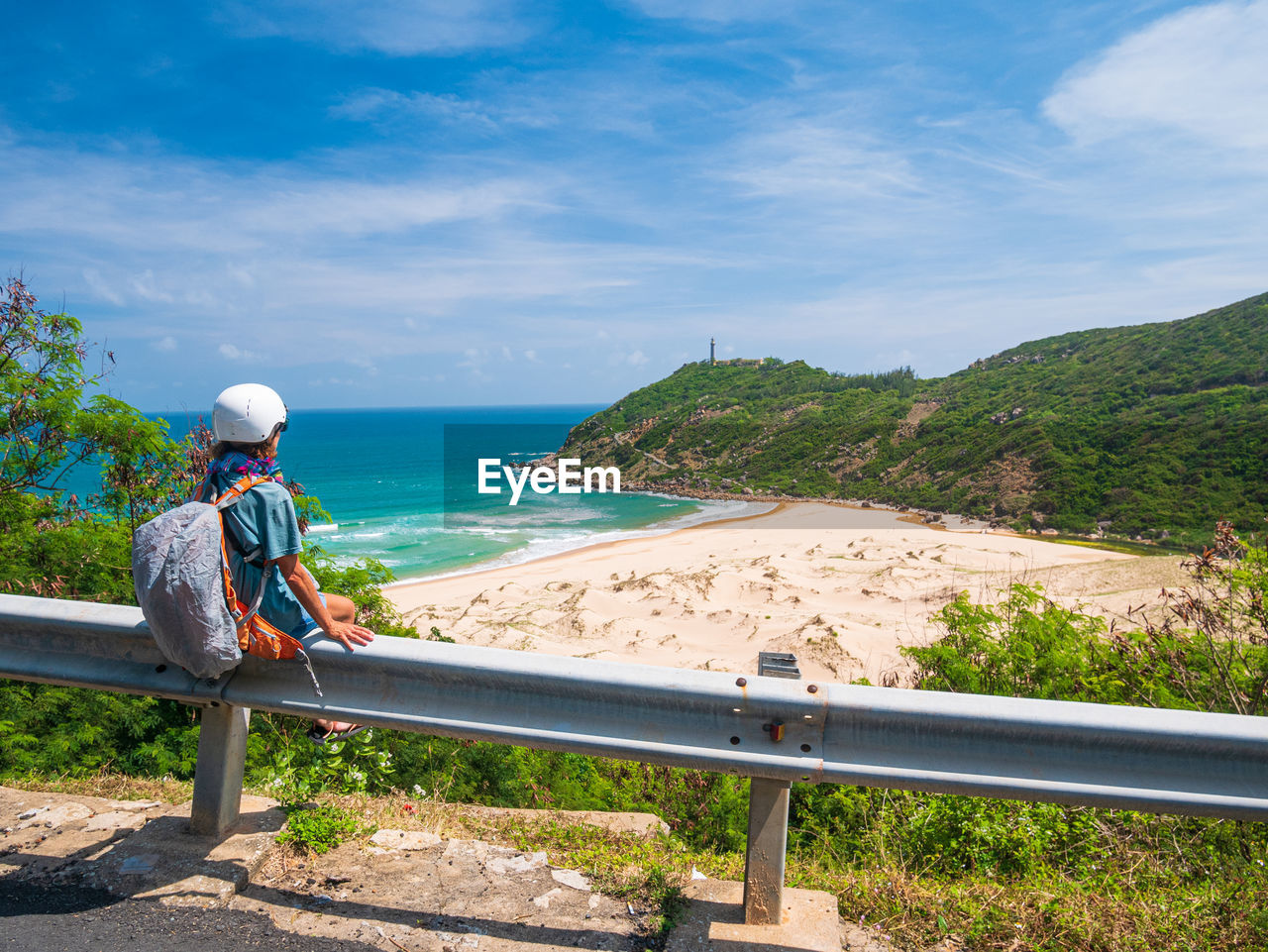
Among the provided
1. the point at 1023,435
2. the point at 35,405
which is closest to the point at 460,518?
the point at 1023,435

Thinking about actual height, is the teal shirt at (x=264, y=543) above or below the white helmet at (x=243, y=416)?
below

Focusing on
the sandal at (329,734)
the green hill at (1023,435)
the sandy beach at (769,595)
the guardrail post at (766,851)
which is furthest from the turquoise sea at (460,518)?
the guardrail post at (766,851)

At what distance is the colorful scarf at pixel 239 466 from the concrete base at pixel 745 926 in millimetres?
2119

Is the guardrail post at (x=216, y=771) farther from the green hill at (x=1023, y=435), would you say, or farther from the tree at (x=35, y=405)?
the green hill at (x=1023, y=435)

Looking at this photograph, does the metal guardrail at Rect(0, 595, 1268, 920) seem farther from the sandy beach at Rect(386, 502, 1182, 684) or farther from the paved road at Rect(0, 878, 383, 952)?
the sandy beach at Rect(386, 502, 1182, 684)

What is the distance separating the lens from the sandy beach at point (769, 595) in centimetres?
1169

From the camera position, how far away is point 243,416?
275 cm

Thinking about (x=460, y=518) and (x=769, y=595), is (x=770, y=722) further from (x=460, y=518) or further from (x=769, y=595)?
(x=460, y=518)

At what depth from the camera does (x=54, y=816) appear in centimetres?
307

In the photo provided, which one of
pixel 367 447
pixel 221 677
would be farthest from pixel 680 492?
pixel 367 447

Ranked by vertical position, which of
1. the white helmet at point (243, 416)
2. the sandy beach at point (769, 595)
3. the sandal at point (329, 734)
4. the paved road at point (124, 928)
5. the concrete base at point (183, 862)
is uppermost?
the white helmet at point (243, 416)

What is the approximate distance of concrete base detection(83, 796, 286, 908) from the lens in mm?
2580

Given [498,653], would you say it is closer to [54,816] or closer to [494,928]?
[494,928]

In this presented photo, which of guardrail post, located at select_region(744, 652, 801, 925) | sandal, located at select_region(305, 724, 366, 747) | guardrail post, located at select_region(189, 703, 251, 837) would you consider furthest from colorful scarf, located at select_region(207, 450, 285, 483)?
guardrail post, located at select_region(744, 652, 801, 925)
